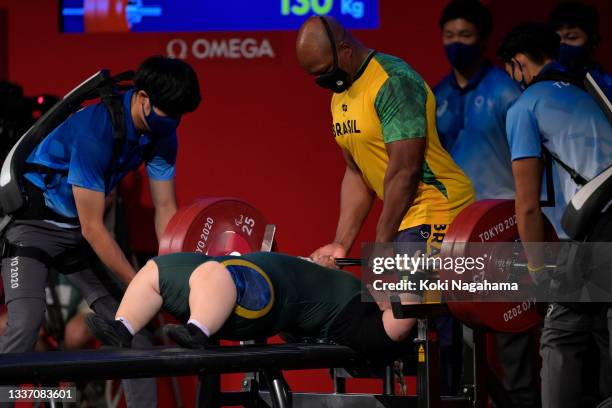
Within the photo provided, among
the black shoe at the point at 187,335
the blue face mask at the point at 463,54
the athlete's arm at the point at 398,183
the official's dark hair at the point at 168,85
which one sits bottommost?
the black shoe at the point at 187,335

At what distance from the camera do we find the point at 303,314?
4086 mm

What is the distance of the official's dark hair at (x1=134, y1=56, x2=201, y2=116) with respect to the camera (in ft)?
15.0

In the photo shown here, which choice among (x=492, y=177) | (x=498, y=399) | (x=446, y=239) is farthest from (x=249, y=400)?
(x=492, y=177)

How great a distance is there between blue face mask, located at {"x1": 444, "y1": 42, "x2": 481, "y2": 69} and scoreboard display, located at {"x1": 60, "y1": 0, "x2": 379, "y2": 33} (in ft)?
2.72

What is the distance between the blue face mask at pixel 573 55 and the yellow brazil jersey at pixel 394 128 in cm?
112

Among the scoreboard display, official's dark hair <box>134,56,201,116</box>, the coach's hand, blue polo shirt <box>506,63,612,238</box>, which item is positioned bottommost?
the coach's hand

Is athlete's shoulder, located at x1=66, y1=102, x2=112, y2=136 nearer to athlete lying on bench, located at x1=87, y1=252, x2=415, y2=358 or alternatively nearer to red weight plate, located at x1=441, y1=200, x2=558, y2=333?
athlete lying on bench, located at x1=87, y1=252, x2=415, y2=358

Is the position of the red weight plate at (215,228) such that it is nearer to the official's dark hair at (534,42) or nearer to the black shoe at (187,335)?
the black shoe at (187,335)

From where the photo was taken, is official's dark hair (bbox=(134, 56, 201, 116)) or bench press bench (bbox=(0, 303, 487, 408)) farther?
official's dark hair (bbox=(134, 56, 201, 116))

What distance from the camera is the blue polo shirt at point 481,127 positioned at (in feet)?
18.1

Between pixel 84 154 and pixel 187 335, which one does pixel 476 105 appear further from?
pixel 187 335

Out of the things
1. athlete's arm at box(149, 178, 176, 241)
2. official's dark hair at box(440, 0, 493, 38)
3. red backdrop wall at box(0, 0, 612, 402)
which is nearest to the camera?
athlete's arm at box(149, 178, 176, 241)

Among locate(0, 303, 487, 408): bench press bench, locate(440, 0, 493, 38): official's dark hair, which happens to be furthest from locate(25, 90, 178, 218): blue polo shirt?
locate(440, 0, 493, 38): official's dark hair

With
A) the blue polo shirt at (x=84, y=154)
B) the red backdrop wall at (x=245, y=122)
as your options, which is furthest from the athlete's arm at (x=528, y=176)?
the red backdrop wall at (x=245, y=122)
